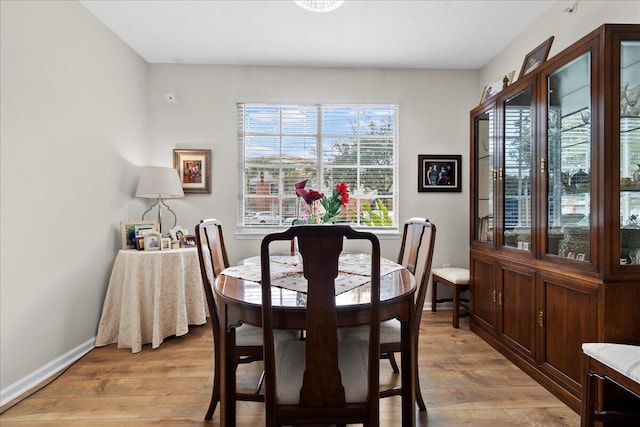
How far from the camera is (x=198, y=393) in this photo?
2.01 metres

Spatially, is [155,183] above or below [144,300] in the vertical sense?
above

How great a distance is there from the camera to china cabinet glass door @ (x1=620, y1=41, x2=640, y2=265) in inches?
64.4

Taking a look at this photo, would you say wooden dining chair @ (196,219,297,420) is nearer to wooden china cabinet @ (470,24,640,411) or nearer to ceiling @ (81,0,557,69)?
wooden china cabinet @ (470,24,640,411)

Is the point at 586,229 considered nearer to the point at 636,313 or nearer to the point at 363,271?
the point at 636,313

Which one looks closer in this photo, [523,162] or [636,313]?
[636,313]

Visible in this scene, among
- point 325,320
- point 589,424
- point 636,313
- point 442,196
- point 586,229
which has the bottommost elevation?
point 589,424

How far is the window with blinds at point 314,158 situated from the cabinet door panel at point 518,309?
4.62 ft

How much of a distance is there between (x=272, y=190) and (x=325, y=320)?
2707 mm

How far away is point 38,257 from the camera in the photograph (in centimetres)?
215

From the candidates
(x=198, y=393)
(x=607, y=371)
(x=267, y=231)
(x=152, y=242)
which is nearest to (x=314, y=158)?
(x=267, y=231)

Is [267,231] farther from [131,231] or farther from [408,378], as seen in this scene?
[408,378]

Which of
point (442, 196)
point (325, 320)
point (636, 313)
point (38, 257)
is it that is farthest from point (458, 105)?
point (38, 257)

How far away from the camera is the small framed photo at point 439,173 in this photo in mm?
3674

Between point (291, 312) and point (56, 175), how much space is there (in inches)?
85.6
